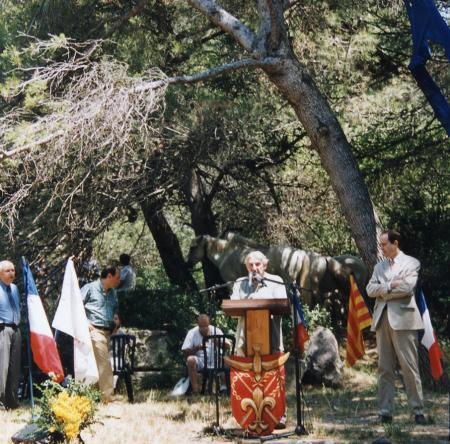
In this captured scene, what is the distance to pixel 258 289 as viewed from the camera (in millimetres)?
8875

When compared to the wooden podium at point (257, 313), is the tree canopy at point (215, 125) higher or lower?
higher

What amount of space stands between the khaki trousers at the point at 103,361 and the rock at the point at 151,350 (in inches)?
59.1

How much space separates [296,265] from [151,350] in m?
3.69

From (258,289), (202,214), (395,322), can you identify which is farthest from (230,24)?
(202,214)

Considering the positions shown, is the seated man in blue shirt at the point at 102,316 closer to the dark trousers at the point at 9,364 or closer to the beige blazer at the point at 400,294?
the dark trousers at the point at 9,364

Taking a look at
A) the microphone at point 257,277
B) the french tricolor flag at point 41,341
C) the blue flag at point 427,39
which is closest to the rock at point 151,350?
the french tricolor flag at point 41,341

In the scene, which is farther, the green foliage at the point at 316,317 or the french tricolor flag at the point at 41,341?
the green foliage at the point at 316,317

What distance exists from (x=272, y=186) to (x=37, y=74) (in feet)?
18.5

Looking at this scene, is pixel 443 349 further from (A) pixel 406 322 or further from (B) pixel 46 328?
(B) pixel 46 328

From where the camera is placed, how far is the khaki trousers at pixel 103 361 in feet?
35.6

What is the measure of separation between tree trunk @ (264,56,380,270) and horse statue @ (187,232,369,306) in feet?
15.2

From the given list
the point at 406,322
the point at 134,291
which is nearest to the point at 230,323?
the point at 134,291

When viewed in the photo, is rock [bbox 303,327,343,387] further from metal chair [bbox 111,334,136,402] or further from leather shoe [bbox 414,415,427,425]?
leather shoe [bbox 414,415,427,425]

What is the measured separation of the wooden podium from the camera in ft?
27.1
